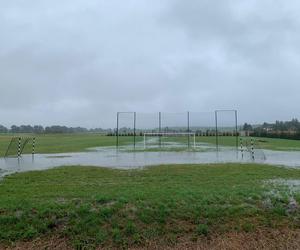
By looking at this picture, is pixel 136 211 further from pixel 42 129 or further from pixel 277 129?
pixel 42 129

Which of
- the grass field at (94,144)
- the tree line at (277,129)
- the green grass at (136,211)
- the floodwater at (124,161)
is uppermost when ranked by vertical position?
the tree line at (277,129)

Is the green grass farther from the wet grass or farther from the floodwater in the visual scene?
the wet grass

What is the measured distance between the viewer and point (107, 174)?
1175cm

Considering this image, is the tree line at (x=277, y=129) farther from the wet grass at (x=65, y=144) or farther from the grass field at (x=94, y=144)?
the wet grass at (x=65, y=144)

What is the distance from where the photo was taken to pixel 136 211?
661cm

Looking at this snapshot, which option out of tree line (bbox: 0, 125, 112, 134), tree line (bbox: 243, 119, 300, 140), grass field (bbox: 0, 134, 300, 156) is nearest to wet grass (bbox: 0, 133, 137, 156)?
grass field (bbox: 0, 134, 300, 156)

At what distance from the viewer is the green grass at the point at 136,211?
5.95 metres

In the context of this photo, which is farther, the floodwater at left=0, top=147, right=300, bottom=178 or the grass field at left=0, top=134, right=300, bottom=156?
the grass field at left=0, top=134, right=300, bottom=156

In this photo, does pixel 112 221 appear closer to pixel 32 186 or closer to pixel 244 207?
pixel 244 207

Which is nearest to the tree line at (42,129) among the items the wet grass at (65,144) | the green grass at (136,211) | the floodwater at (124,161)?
the wet grass at (65,144)

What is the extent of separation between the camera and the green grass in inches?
234

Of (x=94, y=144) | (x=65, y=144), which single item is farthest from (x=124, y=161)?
(x=65, y=144)

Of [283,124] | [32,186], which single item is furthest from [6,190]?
[283,124]

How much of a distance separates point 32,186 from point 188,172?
17.0 ft
